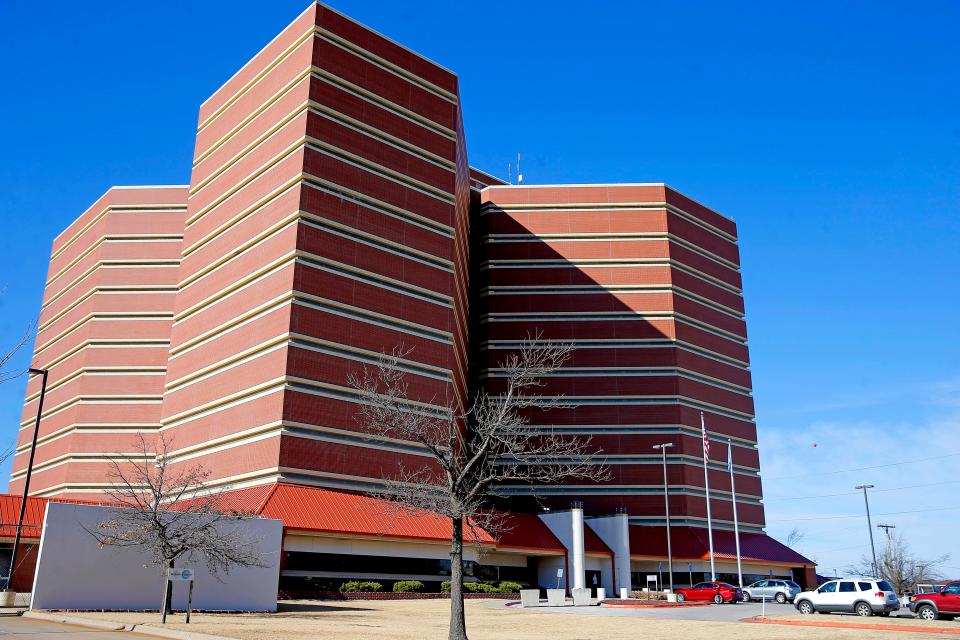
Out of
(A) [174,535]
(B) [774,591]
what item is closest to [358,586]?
(A) [174,535]

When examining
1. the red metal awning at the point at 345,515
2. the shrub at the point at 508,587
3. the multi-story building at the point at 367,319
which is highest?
the multi-story building at the point at 367,319

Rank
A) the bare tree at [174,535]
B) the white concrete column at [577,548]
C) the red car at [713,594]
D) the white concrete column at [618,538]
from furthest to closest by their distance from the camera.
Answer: the white concrete column at [618,538], the white concrete column at [577,548], the red car at [713,594], the bare tree at [174,535]

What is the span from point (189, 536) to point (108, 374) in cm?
5555

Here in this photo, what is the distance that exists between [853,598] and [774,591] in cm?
1811

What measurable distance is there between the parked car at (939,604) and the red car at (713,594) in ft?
58.2

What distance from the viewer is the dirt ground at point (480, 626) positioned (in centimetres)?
2489

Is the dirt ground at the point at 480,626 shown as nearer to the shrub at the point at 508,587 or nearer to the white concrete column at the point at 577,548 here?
the shrub at the point at 508,587

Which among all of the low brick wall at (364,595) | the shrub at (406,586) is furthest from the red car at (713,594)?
the shrub at (406,586)

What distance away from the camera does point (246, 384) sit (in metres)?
61.0

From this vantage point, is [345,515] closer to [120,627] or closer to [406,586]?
[406,586]

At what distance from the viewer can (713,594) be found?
173 ft

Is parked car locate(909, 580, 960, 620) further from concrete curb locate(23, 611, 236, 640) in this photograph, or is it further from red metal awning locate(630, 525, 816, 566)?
red metal awning locate(630, 525, 816, 566)

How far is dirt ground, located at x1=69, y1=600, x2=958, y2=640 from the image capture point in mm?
24891

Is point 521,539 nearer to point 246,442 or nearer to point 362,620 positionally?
point 246,442
